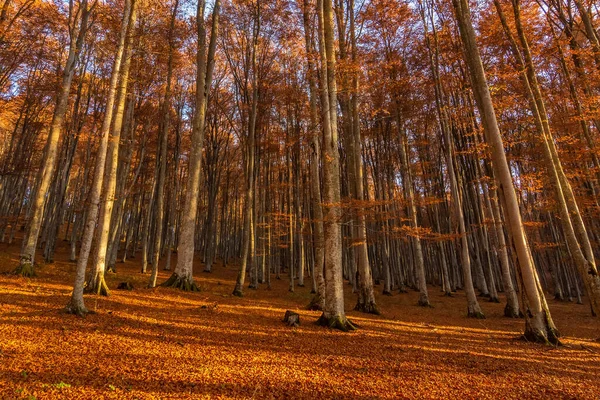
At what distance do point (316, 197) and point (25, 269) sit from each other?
1040 centimetres

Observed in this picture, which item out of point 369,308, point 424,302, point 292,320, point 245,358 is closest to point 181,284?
point 292,320

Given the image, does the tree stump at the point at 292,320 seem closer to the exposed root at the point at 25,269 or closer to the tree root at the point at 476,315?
the tree root at the point at 476,315

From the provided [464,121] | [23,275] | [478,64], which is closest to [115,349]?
[23,275]

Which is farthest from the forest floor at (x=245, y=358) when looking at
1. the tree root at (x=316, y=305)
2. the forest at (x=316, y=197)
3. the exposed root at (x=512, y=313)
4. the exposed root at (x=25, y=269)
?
the exposed root at (x=512, y=313)

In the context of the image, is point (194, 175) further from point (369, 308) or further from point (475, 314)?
point (475, 314)

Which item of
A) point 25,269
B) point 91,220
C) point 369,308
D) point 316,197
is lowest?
point 369,308

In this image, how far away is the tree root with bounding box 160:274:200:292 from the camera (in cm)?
1102

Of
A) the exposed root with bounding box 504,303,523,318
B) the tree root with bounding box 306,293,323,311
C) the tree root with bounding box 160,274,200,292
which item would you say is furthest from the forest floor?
the exposed root with bounding box 504,303,523,318

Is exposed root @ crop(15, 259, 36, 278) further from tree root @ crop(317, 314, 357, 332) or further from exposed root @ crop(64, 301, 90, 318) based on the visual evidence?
tree root @ crop(317, 314, 357, 332)

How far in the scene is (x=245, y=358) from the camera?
14.8ft

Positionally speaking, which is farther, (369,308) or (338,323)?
(369,308)

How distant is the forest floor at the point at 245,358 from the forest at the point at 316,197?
42mm

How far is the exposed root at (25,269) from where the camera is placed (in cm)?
Result: 1013

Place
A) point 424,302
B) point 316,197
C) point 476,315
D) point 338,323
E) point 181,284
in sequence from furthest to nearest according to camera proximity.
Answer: point 424,302 → point 476,315 → point 181,284 → point 316,197 → point 338,323
